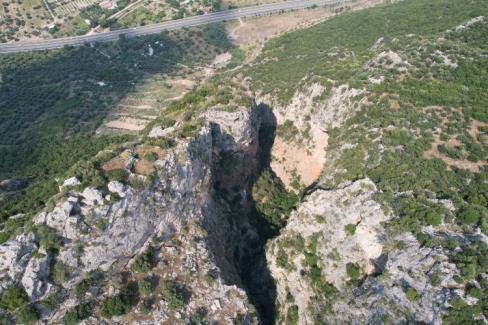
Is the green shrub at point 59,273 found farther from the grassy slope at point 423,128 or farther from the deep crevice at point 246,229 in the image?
the grassy slope at point 423,128

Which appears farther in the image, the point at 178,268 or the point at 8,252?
the point at 178,268

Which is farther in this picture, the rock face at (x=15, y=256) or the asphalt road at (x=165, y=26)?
the asphalt road at (x=165, y=26)

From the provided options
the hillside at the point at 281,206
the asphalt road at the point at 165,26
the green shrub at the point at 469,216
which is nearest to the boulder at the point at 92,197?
the hillside at the point at 281,206

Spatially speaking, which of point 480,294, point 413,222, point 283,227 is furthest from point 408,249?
point 283,227

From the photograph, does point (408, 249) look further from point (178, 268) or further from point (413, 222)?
point (178, 268)

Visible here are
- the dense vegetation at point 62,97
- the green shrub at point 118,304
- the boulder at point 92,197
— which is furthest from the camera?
the dense vegetation at point 62,97

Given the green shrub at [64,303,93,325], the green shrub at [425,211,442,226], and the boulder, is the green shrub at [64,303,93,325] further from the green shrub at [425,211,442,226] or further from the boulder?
the green shrub at [425,211,442,226]

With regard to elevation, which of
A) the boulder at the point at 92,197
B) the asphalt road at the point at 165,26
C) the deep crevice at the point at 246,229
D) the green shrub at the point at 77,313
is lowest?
the deep crevice at the point at 246,229
